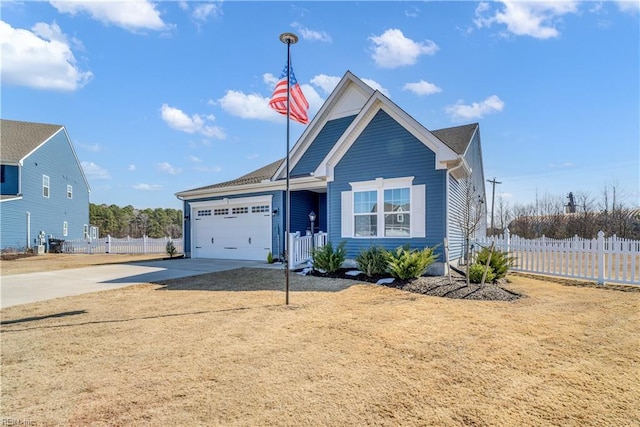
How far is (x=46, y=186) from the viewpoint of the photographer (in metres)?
23.6

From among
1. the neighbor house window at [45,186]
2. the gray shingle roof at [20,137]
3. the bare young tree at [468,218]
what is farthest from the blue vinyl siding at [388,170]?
the neighbor house window at [45,186]

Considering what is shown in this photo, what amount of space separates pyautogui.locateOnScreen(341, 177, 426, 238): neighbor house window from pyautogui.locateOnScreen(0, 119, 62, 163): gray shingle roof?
76.2ft

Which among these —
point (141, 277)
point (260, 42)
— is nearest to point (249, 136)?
point (260, 42)

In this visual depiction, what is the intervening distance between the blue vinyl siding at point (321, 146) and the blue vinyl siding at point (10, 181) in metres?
19.6

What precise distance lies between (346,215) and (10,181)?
23489mm

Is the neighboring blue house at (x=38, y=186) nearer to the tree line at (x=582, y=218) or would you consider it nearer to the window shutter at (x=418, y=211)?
the window shutter at (x=418, y=211)

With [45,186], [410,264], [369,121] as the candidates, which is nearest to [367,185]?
[369,121]

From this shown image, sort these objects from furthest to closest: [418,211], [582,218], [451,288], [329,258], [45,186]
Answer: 1. [582,218]
2. [45,186]
3. [329,258]
4. [418,211]
5. [451,288]

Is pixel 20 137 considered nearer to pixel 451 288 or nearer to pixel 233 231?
pixel 233 231

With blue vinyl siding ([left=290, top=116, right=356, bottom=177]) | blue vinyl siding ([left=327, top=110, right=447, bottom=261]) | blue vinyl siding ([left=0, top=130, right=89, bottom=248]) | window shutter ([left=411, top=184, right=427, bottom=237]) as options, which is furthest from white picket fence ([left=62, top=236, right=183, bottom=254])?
window shutter ([left=411, top=184, right=427, bottom=237])

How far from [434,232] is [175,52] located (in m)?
10.7

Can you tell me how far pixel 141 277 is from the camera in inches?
407

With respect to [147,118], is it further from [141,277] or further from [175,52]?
[141,277]

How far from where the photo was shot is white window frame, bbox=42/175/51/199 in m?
23.3
